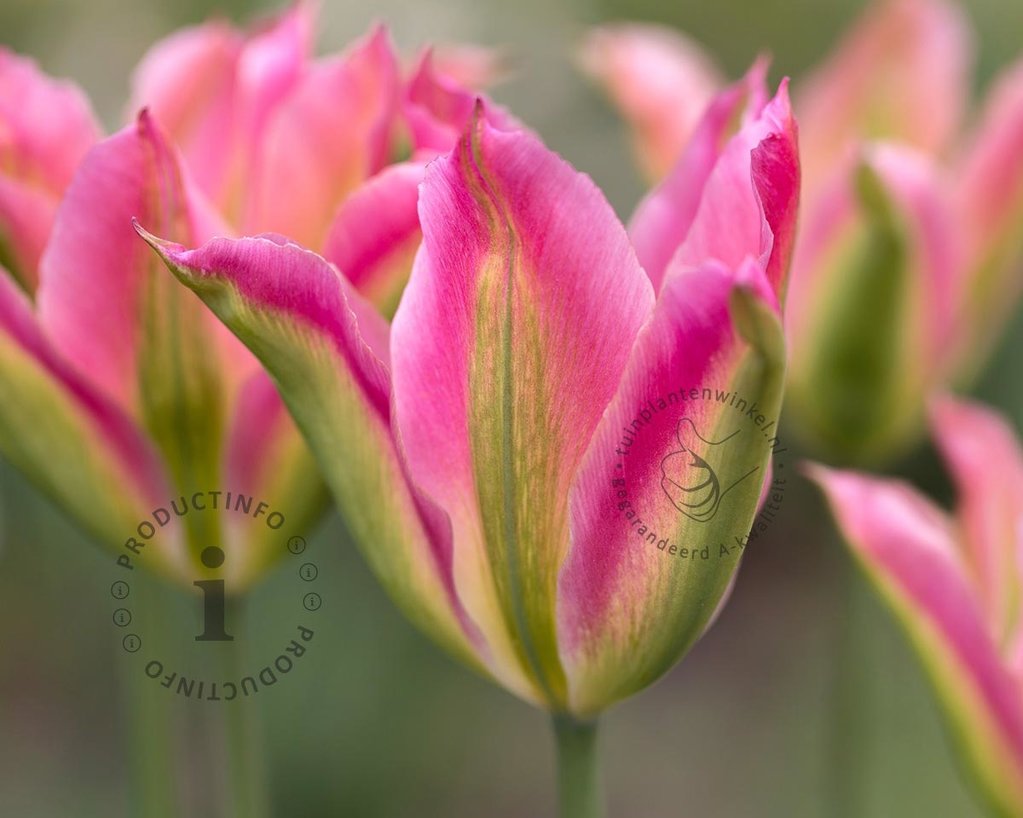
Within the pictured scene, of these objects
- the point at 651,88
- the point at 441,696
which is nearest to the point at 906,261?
the point at 651,88

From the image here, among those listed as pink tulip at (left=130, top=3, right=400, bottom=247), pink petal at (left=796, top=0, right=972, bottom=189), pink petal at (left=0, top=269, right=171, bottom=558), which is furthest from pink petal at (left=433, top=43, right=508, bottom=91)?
pink petal at (left=796, top=0, right=972, bottom=189)

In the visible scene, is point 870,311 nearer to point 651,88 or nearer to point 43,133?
point 651,88

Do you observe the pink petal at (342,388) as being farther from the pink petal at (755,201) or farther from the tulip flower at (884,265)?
the tulip flower at (884,265)

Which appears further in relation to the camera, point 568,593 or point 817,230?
point 817,230

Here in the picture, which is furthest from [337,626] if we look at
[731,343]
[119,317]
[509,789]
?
[731,343]

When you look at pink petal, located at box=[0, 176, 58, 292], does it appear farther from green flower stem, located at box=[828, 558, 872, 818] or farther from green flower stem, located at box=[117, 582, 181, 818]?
green flower stem, located at box=[828, 558, 872, 818]

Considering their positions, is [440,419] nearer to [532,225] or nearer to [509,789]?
[532,225]

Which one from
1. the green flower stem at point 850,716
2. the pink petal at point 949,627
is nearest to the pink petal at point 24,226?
the pink petal at point 949,627
